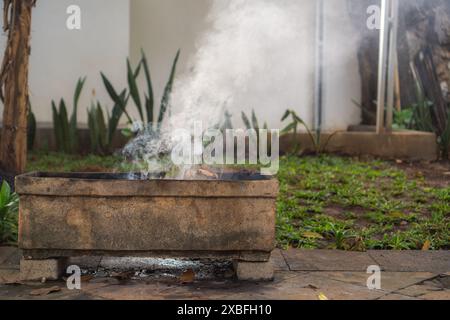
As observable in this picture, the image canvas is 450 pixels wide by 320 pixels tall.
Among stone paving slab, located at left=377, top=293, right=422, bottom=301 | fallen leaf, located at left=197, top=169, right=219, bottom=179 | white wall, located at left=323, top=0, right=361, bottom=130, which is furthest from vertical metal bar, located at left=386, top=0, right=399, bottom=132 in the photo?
stone paving slab, located at left=377, top=293, right=422, bottom=301

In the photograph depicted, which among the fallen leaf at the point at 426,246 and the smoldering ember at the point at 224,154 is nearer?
the smoldering ember at the point at 224,154

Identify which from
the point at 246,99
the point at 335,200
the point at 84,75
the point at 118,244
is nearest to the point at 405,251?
the point at 335,200

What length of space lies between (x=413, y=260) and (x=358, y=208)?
1.44 m

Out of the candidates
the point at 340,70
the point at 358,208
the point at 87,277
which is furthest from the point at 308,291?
the point at 340,70

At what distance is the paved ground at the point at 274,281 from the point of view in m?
3.56

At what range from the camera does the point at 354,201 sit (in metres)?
5.95

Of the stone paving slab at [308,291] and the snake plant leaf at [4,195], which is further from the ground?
the snake plant leaf at [4,195]

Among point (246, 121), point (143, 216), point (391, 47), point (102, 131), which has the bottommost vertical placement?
point (143, 216)

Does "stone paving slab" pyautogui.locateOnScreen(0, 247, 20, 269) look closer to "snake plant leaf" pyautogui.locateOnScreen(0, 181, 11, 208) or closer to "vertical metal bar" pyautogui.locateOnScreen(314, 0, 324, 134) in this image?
"snake plant leaf" pyautogui.locateOnScreen(0, 181, 11, 208)

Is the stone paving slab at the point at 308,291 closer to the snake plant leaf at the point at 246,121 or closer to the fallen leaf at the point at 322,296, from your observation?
the fallen leaf at the point at 322,296

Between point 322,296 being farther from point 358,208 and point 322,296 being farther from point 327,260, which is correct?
point 358,208

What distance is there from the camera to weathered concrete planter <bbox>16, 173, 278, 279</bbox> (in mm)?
3711

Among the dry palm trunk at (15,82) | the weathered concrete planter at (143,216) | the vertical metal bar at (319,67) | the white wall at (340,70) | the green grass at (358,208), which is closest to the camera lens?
the weathered concrete planter at (143,216)

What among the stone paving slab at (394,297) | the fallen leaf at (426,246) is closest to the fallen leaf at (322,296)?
the stone paving slab at (394,297)
